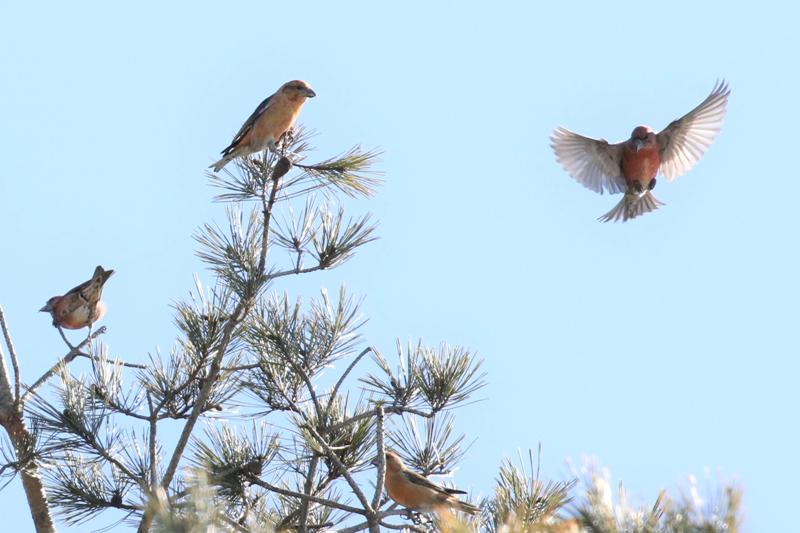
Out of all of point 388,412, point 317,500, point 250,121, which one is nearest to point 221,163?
point 250,121

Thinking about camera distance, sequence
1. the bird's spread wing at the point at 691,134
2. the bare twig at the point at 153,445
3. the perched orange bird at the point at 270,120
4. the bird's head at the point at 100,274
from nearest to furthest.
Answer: the bare twig at the point at 153,445 < the perched orange bird at the point at 270,120 < the bird's head at the point at 100,274 < the bird's spread wing at the point at 691,134

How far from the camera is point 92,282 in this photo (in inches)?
224

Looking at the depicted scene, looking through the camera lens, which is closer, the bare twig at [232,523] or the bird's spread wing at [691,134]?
the bare twig at [232,523]

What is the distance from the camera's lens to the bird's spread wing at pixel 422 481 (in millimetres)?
4039

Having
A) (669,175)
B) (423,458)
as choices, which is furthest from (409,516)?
(669,175)

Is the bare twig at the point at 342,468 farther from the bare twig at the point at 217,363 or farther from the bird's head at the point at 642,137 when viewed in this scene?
the bird's head at the point at 642,137

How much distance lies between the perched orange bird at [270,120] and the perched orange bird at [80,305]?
0.87 metres

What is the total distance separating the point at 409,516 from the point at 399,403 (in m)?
0.40

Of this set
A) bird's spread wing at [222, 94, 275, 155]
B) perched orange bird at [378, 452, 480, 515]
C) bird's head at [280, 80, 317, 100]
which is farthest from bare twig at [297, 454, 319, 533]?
bird's head at [280, 80, 317, 100]

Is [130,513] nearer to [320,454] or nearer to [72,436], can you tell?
[72,436]

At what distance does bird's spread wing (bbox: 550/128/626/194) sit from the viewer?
7.66 m

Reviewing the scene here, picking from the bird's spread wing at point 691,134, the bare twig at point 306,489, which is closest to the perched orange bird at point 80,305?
the bare twig at point 306,489

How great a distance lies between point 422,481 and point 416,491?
48 mm

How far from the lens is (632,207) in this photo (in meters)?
7.74
